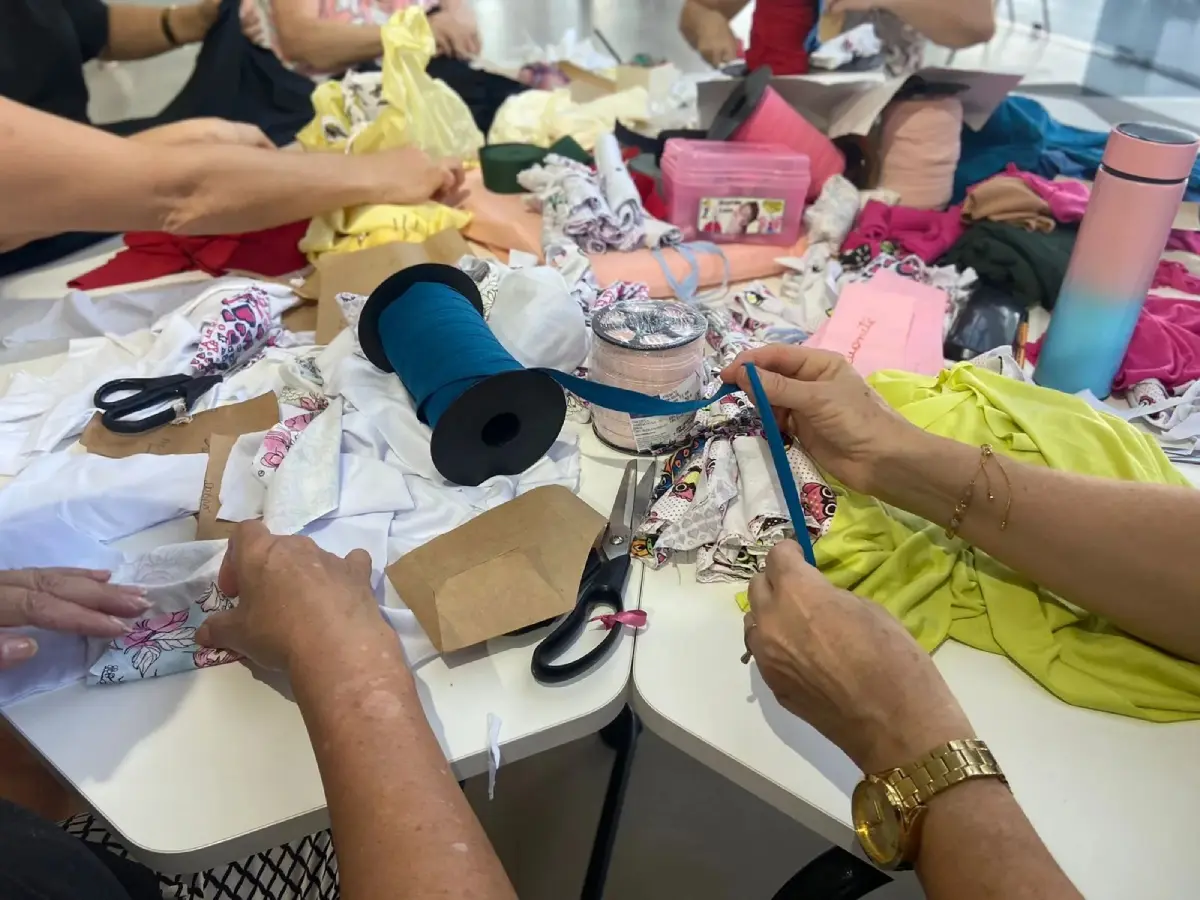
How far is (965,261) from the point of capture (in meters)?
1.32

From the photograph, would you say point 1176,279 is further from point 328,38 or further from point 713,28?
point 328,38

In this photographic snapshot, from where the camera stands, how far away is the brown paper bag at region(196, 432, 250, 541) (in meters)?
0.83

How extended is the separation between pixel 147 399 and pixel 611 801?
31.6 inches

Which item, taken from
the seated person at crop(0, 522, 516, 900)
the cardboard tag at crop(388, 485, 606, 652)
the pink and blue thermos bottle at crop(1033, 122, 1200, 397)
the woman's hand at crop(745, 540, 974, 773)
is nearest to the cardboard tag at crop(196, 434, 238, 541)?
the seated person at crop(0, 522, 516, 900)

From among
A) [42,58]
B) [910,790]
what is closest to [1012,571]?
[910,790]

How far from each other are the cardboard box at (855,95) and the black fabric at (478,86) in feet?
1.89

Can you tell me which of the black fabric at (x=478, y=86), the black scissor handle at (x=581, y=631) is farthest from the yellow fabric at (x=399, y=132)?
the black scissor handle at (x=581, y=631)

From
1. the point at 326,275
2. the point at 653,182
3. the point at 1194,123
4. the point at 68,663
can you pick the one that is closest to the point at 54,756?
the point at 68,663

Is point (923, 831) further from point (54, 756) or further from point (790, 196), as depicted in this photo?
point (790, 196)

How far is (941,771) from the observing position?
580 millimetres

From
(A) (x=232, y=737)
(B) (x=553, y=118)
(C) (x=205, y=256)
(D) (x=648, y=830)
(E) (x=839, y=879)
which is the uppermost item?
(B) (x=553, y=118)

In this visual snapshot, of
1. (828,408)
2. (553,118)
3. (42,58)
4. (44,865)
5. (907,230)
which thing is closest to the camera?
(44,865)

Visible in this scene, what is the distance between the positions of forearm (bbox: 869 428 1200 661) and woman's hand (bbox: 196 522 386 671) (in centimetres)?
50

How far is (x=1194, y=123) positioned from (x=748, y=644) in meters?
2.42
